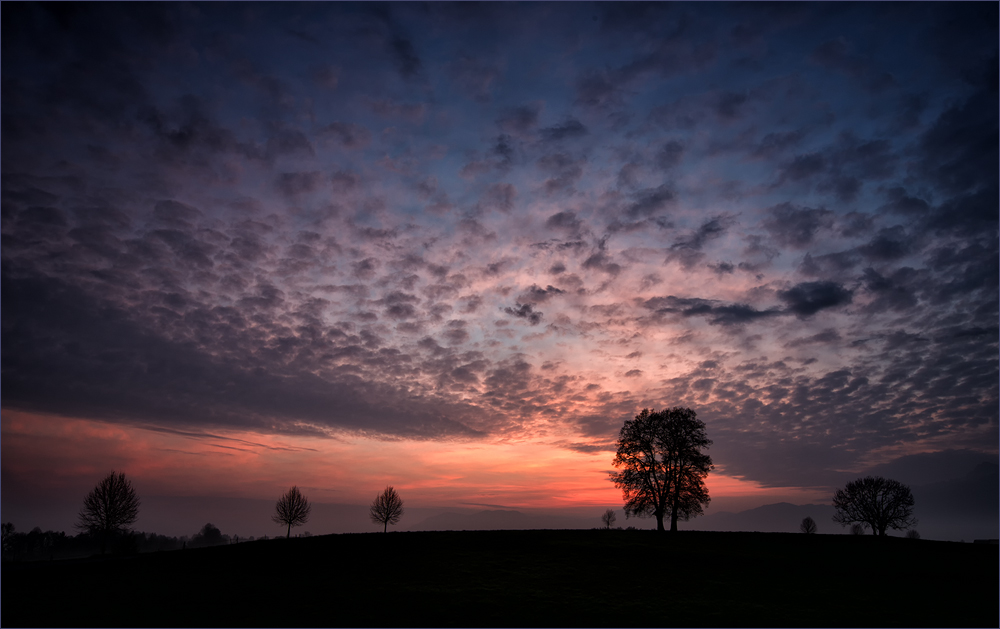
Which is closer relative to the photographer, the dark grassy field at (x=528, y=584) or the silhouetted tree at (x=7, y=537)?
the dark grassy field at (x=528, y=584)

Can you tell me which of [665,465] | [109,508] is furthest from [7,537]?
[665,465]

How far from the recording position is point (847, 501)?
88.9m

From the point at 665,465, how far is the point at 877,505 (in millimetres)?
52552

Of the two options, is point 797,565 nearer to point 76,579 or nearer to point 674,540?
point 674,540

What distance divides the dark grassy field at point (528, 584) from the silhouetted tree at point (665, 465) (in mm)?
11323

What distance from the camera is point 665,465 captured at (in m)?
62.9

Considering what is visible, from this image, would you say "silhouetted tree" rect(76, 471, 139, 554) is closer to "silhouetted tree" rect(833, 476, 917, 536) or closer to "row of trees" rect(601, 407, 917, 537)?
"row of trees" rect(601, 407, 917, 537)

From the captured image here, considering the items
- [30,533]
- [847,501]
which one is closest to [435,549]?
[847,501]

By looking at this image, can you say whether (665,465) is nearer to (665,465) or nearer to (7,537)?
(665,465)

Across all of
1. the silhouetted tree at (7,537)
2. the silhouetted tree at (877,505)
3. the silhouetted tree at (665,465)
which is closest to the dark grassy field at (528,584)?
the silhouetted tree at (665,465)

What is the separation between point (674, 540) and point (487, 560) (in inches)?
813

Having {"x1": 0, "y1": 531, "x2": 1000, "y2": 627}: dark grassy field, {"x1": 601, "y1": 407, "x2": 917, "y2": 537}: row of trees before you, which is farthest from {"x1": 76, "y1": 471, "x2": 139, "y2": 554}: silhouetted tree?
{"x1": 601, "y1": 407, "x2": 917, "y2": 537}: row of trees

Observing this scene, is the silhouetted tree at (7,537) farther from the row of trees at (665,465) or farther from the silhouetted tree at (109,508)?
the row of trees at (665,465)

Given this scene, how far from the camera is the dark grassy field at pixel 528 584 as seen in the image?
27.9 m
